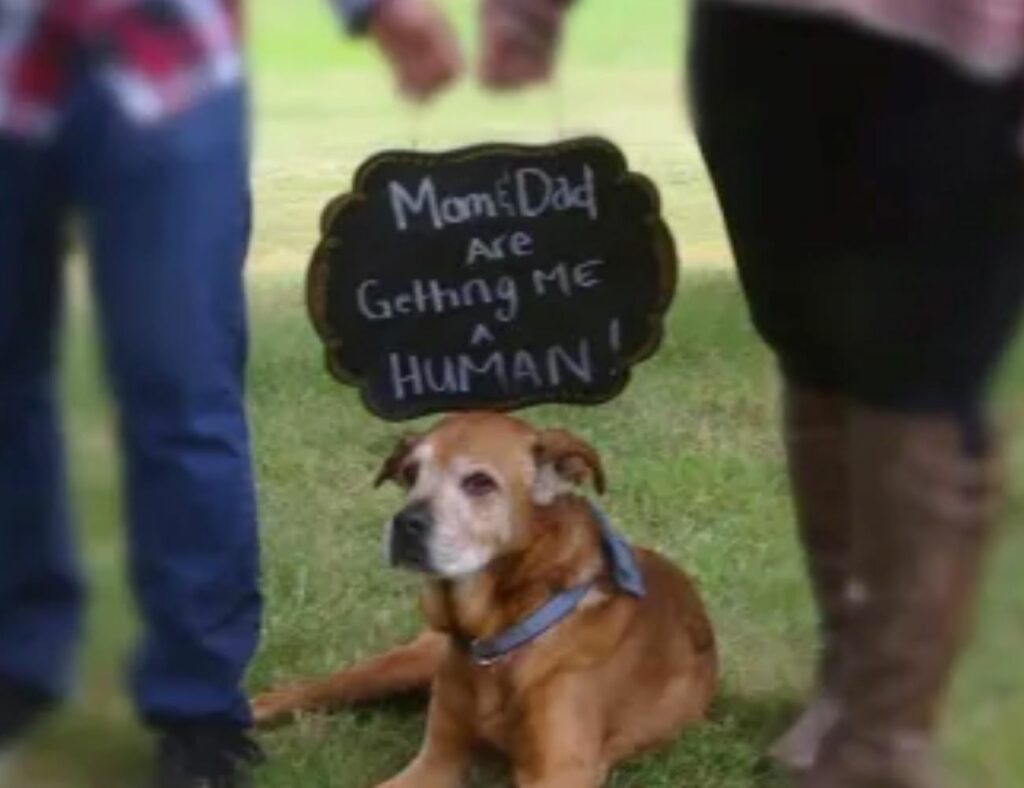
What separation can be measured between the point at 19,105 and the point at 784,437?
0.71m

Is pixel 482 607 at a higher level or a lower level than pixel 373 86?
higher

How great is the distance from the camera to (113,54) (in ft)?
7.14

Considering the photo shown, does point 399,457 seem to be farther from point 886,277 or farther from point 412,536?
point 886,277

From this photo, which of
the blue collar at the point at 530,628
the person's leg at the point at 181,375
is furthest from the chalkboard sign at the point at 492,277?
the person's leg at the point at 181,375

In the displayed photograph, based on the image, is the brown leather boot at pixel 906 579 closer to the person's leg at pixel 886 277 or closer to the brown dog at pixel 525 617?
the person's leg at pixel 886 277

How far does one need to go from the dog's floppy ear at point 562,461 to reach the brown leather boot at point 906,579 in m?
0.59

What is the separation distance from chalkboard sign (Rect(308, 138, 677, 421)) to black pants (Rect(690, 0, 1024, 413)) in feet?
2.67

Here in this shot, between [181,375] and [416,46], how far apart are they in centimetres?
32

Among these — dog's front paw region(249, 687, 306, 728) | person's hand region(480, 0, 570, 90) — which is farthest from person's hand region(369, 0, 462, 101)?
dog's front paw region(249, 687, 306, 728)

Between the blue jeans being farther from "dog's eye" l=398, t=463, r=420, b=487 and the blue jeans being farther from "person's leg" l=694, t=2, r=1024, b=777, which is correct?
"person's leg" l=694, t=2, r=1024, b=777

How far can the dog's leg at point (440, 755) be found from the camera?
2.72 meters

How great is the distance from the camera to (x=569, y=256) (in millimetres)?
3023

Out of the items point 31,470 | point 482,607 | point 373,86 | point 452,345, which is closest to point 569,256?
point 452,345

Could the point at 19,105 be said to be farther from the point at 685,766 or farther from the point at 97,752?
the point at 685,766
